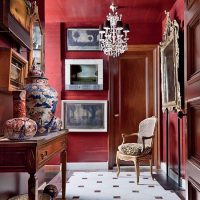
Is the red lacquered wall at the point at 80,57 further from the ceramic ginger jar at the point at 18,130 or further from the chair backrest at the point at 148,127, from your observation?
Result: the ceramic ginger jar at the point at 18,130

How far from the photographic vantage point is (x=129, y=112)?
5789 mm

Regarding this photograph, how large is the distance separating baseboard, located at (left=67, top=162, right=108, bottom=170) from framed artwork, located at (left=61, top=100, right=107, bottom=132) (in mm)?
614

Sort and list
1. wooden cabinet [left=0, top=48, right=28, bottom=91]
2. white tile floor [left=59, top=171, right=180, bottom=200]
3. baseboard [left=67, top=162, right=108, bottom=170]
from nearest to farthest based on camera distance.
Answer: wooden cabinet [left=0, top=48, right=28, bottom=91]
white tile floor [left=59, top=171, right=180, bottom=200]
baseboard [left=67, top=162, right=108, bottom=170]

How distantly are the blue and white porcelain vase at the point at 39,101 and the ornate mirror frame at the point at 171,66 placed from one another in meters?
2.12

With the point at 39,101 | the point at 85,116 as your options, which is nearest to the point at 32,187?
the point at 39,101

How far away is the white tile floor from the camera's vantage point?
372 centimetres

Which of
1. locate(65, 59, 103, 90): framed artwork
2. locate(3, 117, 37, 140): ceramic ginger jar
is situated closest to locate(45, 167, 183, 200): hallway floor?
locate(65, 59, 103, 90): framed artwork

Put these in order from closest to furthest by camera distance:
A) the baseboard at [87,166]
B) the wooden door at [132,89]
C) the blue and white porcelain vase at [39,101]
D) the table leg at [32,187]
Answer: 1. the table leg at [32,187]
2. the blue and white porcelain vase at [39,101]
3. the baseboard at [87,166]
4. the wooden door at [132,89]

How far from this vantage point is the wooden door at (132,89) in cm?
575

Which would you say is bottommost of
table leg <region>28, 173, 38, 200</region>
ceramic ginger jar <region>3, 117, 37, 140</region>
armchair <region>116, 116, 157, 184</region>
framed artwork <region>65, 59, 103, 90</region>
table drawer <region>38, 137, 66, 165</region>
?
armchair <region>116, 116, 157, 184</region>

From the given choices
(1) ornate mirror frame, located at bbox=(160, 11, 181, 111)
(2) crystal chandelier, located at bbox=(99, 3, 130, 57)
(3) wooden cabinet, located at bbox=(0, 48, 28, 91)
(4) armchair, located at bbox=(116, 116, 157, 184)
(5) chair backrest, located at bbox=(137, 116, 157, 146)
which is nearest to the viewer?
(3) wooden cabinet, located at bbox=(0, 48, 28, 91)

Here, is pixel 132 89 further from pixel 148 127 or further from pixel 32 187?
pixel 32 187

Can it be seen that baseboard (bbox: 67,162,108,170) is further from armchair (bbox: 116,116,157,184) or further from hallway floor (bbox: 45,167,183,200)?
armchair (bbox: 116,116,157,184)

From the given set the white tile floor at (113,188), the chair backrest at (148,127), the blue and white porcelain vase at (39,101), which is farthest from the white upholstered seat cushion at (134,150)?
the blue and white porcelain vase at (39,101)
